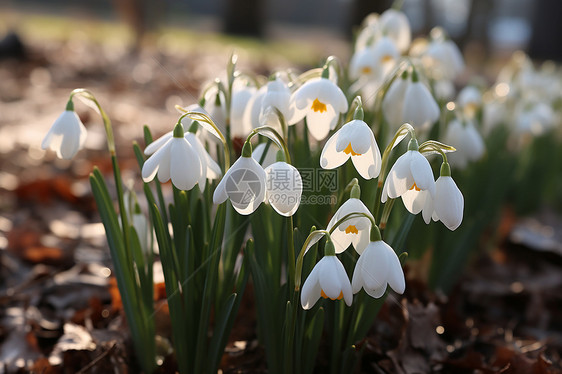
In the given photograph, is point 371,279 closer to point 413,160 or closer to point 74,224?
point 413,160

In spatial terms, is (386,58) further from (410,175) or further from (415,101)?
(410,175)

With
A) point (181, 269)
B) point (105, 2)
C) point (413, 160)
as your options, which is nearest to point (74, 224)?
point (181, 269)

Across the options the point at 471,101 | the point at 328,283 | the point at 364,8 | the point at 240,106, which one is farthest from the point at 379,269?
the point at 364,8

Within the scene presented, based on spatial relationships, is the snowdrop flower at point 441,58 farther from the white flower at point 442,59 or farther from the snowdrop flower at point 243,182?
the snowdrop flower at point 243,182

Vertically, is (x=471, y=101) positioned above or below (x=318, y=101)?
below

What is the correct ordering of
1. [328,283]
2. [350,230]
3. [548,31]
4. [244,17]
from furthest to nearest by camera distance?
[244,17]
[548,31]
[350,230]
[328,283]

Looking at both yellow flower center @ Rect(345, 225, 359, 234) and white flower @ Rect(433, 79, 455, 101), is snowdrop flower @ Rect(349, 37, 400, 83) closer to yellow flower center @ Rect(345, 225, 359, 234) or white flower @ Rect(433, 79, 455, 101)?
white flower @ Rect(433, 79, 455, 101)
